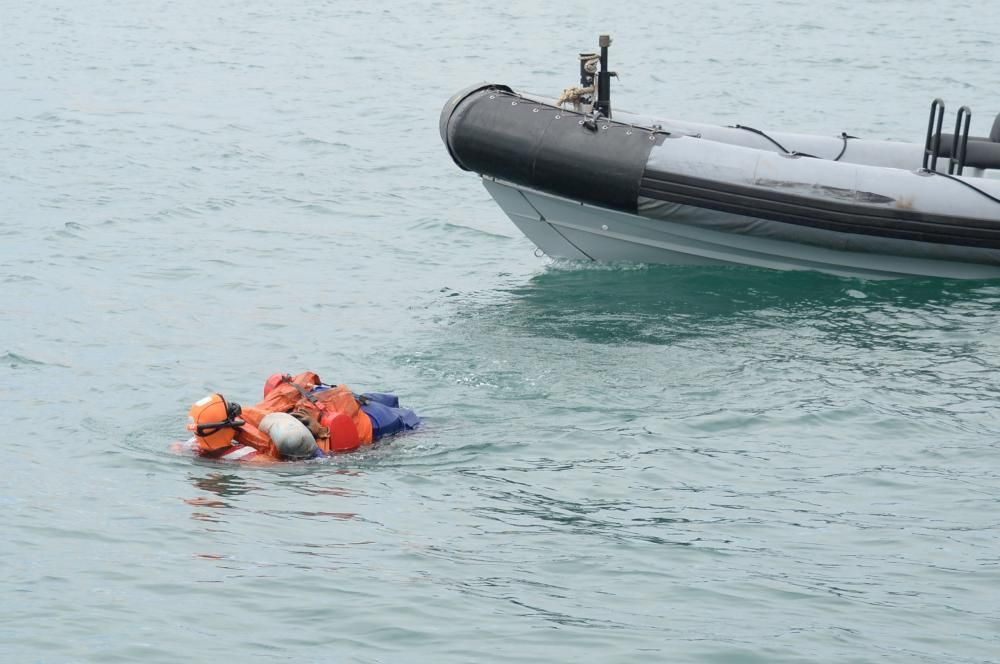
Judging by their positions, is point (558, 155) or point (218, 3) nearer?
point (558, 155)

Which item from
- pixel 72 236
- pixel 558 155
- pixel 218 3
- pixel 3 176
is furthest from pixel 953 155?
pixel 218 3

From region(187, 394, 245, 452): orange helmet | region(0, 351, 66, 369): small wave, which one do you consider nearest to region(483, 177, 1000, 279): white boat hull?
region(0, 351, 66, 369): small wave

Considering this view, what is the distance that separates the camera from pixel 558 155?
1023cm

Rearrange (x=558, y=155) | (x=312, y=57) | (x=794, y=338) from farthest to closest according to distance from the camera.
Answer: (x=312, y=57) → (x=558, y=155) → (x=794, y=338)

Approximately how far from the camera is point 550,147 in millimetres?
10250

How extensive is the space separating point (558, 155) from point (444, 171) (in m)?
6.14

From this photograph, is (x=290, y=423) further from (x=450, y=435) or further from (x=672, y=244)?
(x=672, y=244)

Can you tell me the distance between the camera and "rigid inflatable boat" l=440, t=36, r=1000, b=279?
9.89 metres

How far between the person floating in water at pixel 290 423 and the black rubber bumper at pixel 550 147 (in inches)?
127

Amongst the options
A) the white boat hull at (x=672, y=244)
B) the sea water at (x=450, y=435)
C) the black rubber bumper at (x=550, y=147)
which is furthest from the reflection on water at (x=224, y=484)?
the white boat hull at (x=672, y=244)

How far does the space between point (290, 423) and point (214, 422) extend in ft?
1.21

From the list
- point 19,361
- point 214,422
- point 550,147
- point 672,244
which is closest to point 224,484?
point 214,422

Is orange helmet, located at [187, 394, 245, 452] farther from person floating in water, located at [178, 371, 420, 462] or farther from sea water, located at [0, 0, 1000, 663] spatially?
sea water, located at [0, 0, 1000, 663]

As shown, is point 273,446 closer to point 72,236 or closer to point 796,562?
point 796,562
